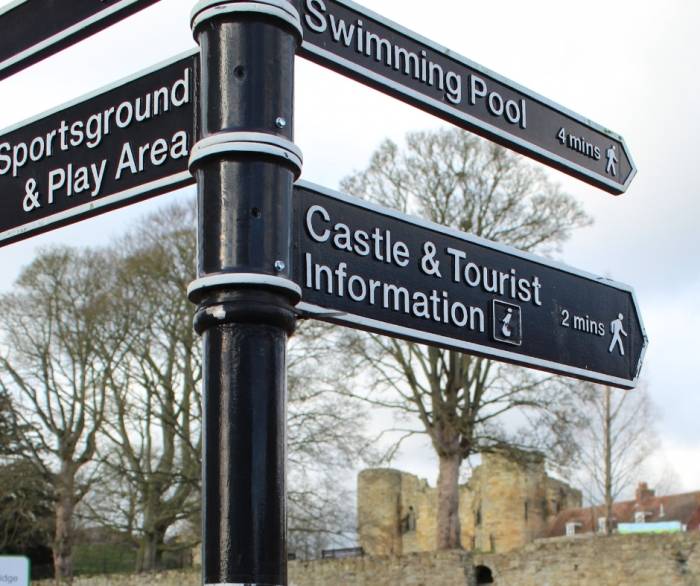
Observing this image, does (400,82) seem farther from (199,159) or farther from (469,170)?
(469,170)

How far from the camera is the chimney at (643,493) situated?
47438mm

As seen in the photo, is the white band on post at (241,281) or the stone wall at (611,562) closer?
the white band on post at (241,281)

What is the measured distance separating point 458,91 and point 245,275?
3.76 ft

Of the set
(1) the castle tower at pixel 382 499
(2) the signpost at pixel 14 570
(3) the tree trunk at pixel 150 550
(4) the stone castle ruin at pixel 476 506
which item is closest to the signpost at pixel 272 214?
(2) the signpost at pixel 14 570

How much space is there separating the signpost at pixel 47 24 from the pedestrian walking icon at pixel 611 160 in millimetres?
1581

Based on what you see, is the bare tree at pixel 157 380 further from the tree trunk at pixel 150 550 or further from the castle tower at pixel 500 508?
the castle tower at pixel 500 508

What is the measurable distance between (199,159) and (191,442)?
26.1 metres

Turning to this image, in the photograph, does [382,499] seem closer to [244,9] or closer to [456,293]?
[456,293]

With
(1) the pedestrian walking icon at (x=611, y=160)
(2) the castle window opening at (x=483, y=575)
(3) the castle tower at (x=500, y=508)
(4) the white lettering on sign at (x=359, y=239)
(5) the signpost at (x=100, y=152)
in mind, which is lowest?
(2) the castle window opening at (x=483, y=575)

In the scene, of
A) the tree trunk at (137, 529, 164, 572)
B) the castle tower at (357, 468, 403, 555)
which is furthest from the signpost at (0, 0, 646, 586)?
the castle tower at (357, 468, 403, 555)

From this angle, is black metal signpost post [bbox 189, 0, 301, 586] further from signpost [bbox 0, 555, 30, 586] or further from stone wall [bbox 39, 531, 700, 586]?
stone wall [bbox 39, 531, 700, 586]

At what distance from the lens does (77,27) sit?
3170 millimetres

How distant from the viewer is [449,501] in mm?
27094

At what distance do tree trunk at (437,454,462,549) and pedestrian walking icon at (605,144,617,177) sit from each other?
2343 centimetres
